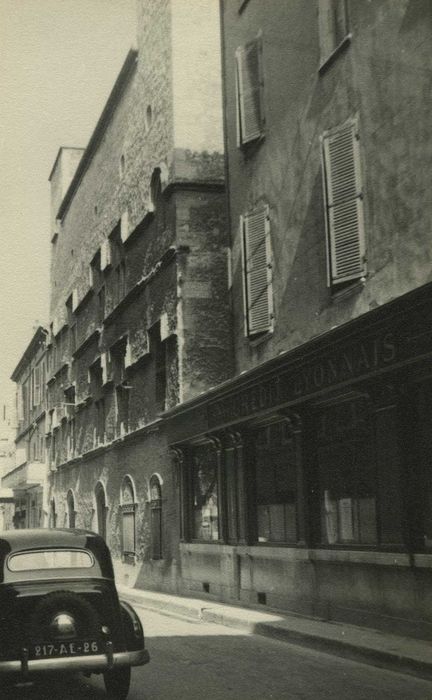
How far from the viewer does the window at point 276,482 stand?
→ 14.4 meters

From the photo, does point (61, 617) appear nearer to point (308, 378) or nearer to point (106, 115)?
point (308, 378)

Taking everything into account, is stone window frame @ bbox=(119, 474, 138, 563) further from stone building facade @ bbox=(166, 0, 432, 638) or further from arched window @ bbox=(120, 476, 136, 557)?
stone building facade @ bbox=(166, 0, 432, 638)

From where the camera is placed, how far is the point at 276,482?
49.3 feet

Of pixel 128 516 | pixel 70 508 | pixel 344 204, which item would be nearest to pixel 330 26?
pixel 344 204

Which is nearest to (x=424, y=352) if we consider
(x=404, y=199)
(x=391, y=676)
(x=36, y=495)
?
(x=404, y=199)

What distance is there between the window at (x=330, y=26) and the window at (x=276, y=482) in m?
5.76

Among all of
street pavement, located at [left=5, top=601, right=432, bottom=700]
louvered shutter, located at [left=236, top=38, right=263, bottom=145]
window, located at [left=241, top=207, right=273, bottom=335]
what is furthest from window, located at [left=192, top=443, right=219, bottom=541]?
louvered shutter, located at [left=236, top=38, right=263, bottom=145]

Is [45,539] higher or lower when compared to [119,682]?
higher

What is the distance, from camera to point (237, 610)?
594 inches

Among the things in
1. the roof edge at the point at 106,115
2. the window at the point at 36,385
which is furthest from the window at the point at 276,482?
the window at the point at 36,385

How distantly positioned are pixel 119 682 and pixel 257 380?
23.6 feet

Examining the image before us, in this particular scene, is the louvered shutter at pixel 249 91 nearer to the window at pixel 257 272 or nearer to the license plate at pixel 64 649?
the window at pixel 257 272

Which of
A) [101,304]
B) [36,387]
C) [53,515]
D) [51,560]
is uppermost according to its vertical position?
[101,304]

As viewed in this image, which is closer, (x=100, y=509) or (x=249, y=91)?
(x=249, y=91)
